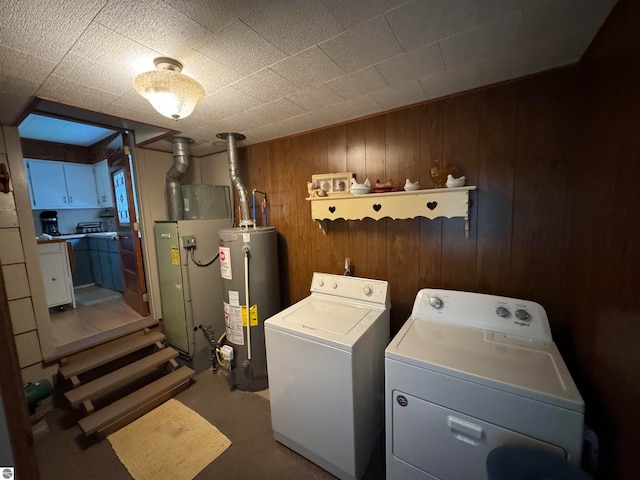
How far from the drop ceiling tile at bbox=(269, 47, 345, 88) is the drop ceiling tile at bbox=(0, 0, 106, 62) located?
0.71 m

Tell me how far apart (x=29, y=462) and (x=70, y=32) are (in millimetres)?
1374

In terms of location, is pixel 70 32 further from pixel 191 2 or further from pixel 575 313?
pixel 575 313

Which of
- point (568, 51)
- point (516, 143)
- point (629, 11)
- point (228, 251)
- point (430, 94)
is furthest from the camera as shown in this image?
point (228, 251)

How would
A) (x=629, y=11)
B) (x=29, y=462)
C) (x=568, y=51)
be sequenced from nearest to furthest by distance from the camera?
(x=29, y=462) → (x=629, y=11) → (x=568, y=51)

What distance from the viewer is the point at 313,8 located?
0.95 meters

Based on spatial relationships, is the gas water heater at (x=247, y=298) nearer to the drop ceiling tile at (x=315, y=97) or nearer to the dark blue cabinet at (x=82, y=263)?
the drop ceiling tile at (x=315, y=97)

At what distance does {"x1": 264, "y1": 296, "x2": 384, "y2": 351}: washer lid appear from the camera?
1422mm

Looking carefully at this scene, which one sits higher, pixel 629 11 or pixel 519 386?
pixel 629 11

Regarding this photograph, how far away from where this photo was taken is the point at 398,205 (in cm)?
177

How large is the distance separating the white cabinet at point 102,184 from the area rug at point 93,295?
4.88 ft

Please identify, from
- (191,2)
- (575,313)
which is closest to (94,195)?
(191,2)

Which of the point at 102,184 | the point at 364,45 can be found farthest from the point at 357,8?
the point at 102,184

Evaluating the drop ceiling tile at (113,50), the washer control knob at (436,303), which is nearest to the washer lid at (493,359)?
the washer control knob at (436,303)

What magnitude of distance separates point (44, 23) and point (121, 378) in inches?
90.2
